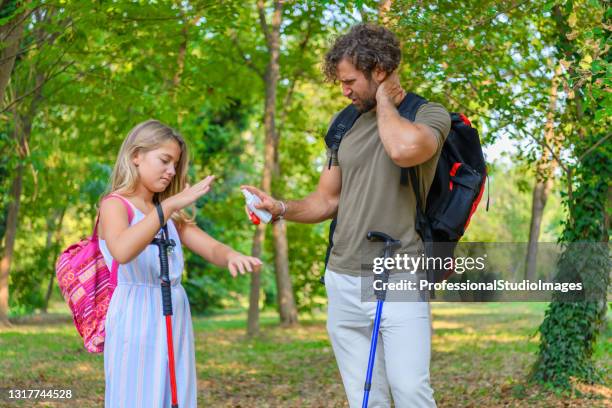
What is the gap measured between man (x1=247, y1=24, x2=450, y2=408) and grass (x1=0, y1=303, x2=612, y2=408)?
4346mm

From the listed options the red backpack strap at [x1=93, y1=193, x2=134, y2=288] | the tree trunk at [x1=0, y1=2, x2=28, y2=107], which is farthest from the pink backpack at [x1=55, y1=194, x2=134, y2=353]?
the tree trunk at [x1=0, y1=2, x2=28, y2=107]

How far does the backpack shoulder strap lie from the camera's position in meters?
3.85

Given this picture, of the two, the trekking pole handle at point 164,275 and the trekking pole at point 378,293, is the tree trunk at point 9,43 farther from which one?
the trekking pole at point 378,293

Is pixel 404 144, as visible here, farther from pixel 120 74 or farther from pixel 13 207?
pixel 13 207

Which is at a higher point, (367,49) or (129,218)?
(367,49)

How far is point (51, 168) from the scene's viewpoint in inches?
669

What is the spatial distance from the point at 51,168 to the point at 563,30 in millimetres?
11572

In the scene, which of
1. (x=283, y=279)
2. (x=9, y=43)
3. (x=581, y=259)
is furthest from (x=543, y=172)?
(x=283, y=279)

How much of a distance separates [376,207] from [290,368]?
8.47 meters

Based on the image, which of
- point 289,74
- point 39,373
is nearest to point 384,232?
point 39,373

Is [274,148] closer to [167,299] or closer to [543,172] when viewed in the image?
[543,172]

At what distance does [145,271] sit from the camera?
3658 mm

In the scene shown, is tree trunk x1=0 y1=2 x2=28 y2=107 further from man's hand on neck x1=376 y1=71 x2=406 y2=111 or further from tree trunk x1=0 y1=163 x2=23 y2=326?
tree trunk x1=0 y1=163 x2=23 y2=326

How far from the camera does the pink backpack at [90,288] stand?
3.69 m
